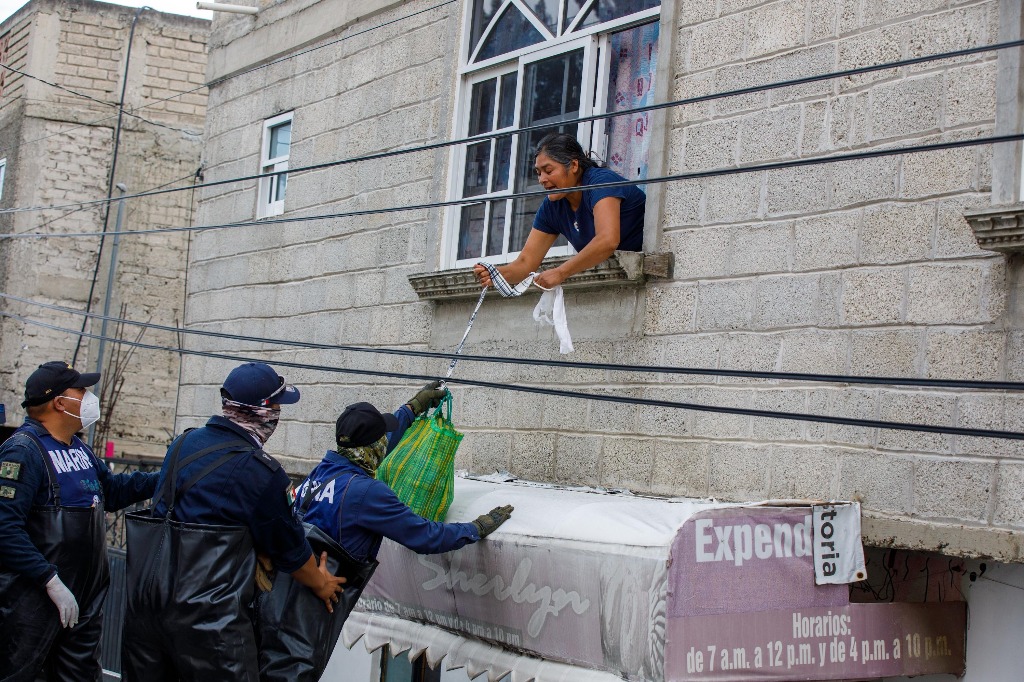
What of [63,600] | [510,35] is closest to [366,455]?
[63,600]

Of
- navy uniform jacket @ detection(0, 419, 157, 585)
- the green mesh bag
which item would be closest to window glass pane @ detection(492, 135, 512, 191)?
the green mesh bag

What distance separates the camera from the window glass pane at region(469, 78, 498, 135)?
26.9 ft

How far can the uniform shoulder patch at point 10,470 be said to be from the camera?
604 centimetres

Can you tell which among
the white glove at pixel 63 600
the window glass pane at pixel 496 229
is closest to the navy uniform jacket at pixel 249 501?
the white glove at pixel 63 600

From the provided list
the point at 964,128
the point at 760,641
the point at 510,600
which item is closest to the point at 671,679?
the point at 760,641

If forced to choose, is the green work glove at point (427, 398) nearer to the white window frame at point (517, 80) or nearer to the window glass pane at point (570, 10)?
the white window frame at point (517, 80)

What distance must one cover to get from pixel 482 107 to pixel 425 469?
310cm

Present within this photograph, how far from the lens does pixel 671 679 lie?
4.72m

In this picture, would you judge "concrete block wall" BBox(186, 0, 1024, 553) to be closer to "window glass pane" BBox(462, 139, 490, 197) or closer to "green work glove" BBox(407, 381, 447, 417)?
"window glass pane" BBox(462, 139, 490, 197)

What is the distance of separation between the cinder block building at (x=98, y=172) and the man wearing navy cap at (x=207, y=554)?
52.1 feet

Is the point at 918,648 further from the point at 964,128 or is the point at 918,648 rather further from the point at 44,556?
the point at 44,556

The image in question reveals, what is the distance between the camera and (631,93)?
718 cm

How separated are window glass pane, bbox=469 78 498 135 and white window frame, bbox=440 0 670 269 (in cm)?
3

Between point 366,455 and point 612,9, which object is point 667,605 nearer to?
point 366,455
